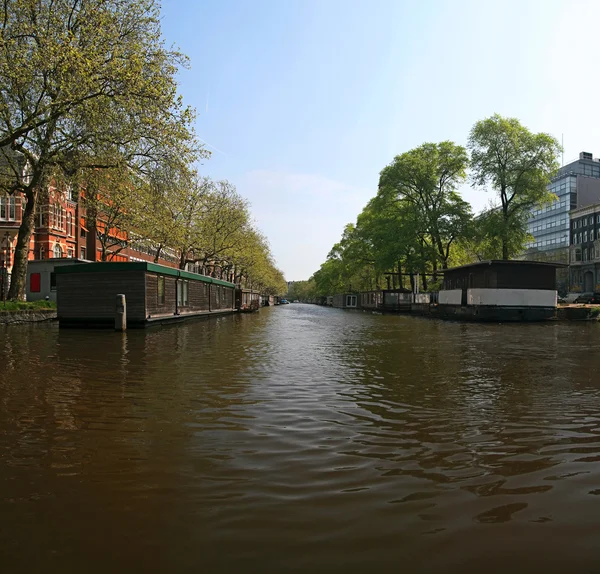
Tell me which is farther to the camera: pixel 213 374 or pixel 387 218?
pixel 387 218

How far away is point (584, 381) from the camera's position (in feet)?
34.5

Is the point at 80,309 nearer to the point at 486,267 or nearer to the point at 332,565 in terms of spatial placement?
the point at 332,565

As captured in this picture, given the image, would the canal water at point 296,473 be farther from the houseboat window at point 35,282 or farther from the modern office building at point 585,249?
the modern office building at point 585,249

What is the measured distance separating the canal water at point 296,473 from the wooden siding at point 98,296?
48.7 feet

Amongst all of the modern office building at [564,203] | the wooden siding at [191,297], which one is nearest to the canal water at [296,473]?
the wooden siding at [191,297]

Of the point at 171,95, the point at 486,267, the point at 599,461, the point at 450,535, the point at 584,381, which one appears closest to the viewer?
the point at 450,535

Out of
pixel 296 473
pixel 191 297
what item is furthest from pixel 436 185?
pixel 296 473

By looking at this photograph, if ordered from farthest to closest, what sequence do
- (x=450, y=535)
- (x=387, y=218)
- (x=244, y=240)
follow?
(x=244, y=240), (x=387, y=218), (x=450, y=535)

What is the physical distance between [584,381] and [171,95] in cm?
2175

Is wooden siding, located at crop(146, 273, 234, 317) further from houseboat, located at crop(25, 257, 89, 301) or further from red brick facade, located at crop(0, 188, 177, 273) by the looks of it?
houseboat, located at crop(25, 257, 89, 301)

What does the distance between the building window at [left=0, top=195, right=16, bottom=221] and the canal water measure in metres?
44.4

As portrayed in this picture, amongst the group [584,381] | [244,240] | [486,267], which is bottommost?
[584,381]

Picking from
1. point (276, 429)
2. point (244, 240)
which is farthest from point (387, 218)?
point (276, 429)

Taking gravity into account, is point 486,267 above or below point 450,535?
above
